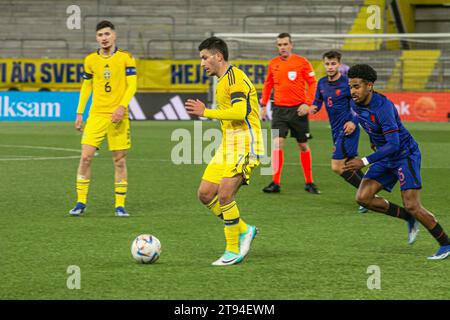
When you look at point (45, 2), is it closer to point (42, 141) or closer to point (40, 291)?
point (42, 141)

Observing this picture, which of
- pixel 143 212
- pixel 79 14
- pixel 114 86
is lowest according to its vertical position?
pixel 143 212

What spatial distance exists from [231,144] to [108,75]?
3129 millimetres

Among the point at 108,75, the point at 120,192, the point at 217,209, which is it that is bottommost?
the point at 120,192

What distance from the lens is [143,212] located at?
10820 mm

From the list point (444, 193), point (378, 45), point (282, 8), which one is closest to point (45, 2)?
point (282, 8)

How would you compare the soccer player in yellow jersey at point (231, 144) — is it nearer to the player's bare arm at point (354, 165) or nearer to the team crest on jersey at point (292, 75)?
the player's bare arm at point (354, 165)

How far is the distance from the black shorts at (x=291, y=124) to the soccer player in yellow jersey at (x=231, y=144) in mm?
5547

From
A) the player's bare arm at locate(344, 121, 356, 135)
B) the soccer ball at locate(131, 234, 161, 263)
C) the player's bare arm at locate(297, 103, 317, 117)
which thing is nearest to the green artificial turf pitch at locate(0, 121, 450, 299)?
the soccer ball at locate(131, 234, 161, 263)

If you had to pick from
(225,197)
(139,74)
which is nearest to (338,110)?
(225,197)

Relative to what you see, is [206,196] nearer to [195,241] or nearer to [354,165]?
[195,241]

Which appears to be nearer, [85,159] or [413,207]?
[413,207]

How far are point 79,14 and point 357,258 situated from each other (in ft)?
88.9

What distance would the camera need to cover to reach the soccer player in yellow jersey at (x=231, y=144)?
756 cm

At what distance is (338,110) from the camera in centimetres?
1197
